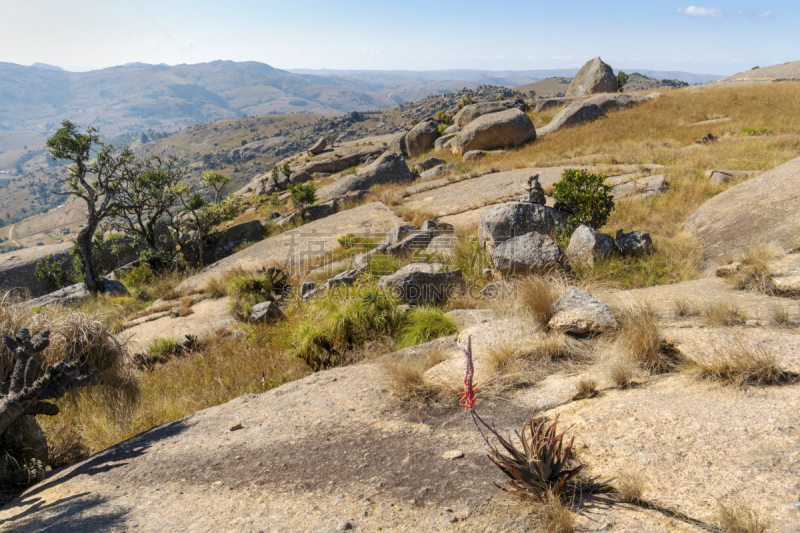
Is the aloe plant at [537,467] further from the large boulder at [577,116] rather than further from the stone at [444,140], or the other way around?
the stone at [444,140]

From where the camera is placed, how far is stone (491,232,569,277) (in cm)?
715

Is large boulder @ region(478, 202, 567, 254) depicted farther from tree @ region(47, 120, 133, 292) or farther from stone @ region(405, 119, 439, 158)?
stone @ region(405, 119, 439, 158)

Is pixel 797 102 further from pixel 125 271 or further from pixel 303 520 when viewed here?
pixel 125 271

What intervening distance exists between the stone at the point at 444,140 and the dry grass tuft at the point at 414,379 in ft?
77.7

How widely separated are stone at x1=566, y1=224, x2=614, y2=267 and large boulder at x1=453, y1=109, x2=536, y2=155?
1581cm

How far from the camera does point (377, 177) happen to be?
67.5ft

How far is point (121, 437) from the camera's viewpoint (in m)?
4.84

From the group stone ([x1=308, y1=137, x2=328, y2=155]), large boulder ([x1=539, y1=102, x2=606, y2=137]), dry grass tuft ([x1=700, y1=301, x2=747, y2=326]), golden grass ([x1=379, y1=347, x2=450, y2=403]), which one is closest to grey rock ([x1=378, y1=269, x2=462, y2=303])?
golden grass ([x1=379, y1=347, x2=450, y2=403])

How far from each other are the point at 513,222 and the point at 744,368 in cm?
561

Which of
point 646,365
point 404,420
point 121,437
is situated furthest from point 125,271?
point 646,365

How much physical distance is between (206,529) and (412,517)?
4.30ft

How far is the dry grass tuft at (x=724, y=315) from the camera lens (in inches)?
173

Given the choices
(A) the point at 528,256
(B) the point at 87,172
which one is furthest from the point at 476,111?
(A) the point at 528,256

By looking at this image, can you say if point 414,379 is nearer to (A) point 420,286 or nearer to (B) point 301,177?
(A) point 420,286
